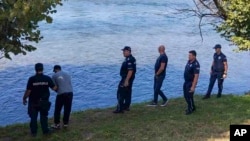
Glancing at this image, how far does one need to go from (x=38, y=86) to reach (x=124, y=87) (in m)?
2.87

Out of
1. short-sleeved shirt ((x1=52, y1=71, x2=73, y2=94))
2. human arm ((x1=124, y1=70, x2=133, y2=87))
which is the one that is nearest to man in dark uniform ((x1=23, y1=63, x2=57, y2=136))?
short-sleeved shirt ((x1=52, y1=71, x2=73, y2=94))

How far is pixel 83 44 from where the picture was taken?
3759cm

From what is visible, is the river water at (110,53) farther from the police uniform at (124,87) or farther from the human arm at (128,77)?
the human arm at (128,77)

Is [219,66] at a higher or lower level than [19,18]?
lower

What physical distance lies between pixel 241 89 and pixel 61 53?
48.2 feet

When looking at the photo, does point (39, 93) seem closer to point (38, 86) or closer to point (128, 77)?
point (38, 86)

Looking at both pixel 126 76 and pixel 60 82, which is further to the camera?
pixel 126 76

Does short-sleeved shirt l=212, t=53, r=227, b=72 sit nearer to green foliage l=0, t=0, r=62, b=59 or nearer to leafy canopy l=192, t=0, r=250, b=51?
leafy canopy l=192, t=0, r=250, b=51

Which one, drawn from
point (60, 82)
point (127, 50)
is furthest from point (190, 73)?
point (60, 82)

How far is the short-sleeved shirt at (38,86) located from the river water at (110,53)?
926 centimetres

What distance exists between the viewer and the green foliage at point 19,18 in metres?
8.96

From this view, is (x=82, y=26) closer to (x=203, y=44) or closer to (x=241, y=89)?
(x=203, y=44)

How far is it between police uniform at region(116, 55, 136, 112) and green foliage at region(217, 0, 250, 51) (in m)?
5.36

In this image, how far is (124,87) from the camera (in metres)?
13.0
